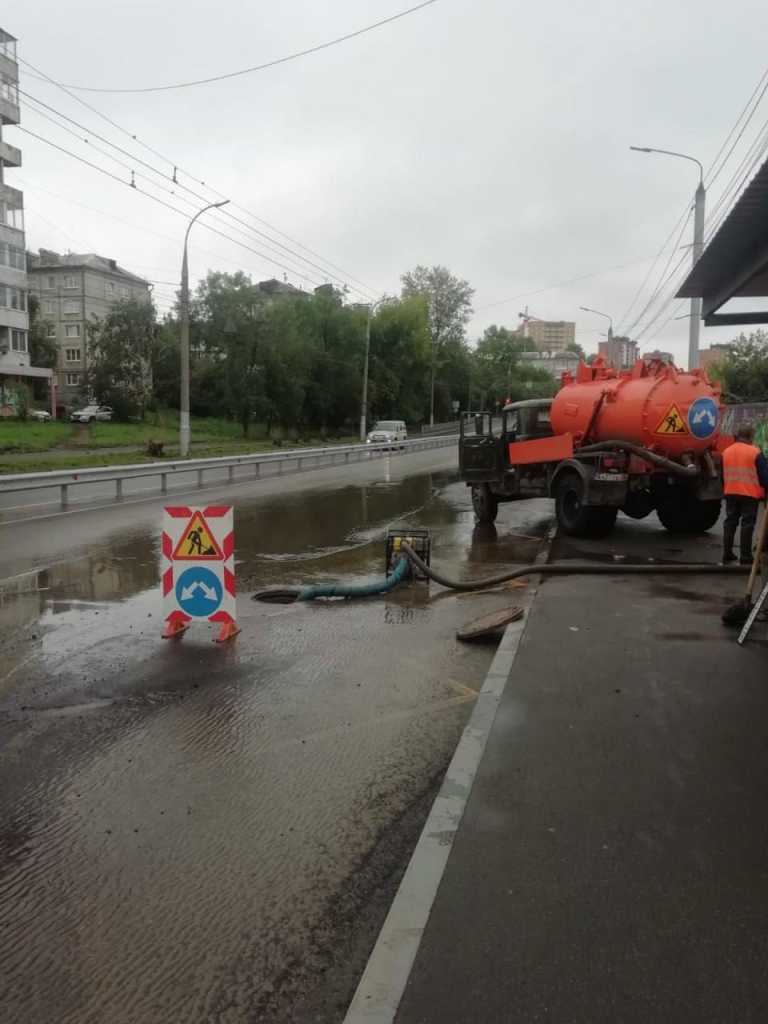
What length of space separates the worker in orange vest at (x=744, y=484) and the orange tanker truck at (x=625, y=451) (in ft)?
7.09

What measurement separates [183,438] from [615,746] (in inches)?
1132

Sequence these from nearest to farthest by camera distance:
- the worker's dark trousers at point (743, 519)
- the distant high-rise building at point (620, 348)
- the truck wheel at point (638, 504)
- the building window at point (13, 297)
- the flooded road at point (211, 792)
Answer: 1. the flooded road at point (211, 792)
2. the worker's dark trousers at point (743, 519)
3. the truck wheel at point (638, 504)
4. the distant high-rise building at point (620, 348)
5. the building window at point (13, 297)

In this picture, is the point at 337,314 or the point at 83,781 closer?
the point at 83,781

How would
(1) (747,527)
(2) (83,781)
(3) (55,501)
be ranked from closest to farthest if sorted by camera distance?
(2) (83,781), (1) (747,527), (3) (55,501)

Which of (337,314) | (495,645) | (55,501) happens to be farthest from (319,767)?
(337,314)

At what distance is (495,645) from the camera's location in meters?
7.13

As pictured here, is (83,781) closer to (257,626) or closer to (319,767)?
(319,767)

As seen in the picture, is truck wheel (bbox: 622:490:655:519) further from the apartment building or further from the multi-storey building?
the apartment building

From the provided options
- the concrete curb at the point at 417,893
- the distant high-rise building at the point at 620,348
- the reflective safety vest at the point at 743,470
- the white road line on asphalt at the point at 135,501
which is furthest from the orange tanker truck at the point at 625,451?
the distant high-rise building at the point at 620,348

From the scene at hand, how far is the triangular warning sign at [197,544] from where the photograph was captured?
7047mm

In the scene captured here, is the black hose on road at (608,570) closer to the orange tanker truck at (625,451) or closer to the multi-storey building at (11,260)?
the orange tanker truck at (625,451)

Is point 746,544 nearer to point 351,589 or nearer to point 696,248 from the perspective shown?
point 351,589

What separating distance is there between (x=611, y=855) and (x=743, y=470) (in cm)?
768

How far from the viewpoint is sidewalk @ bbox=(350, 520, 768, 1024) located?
8.24 ft
